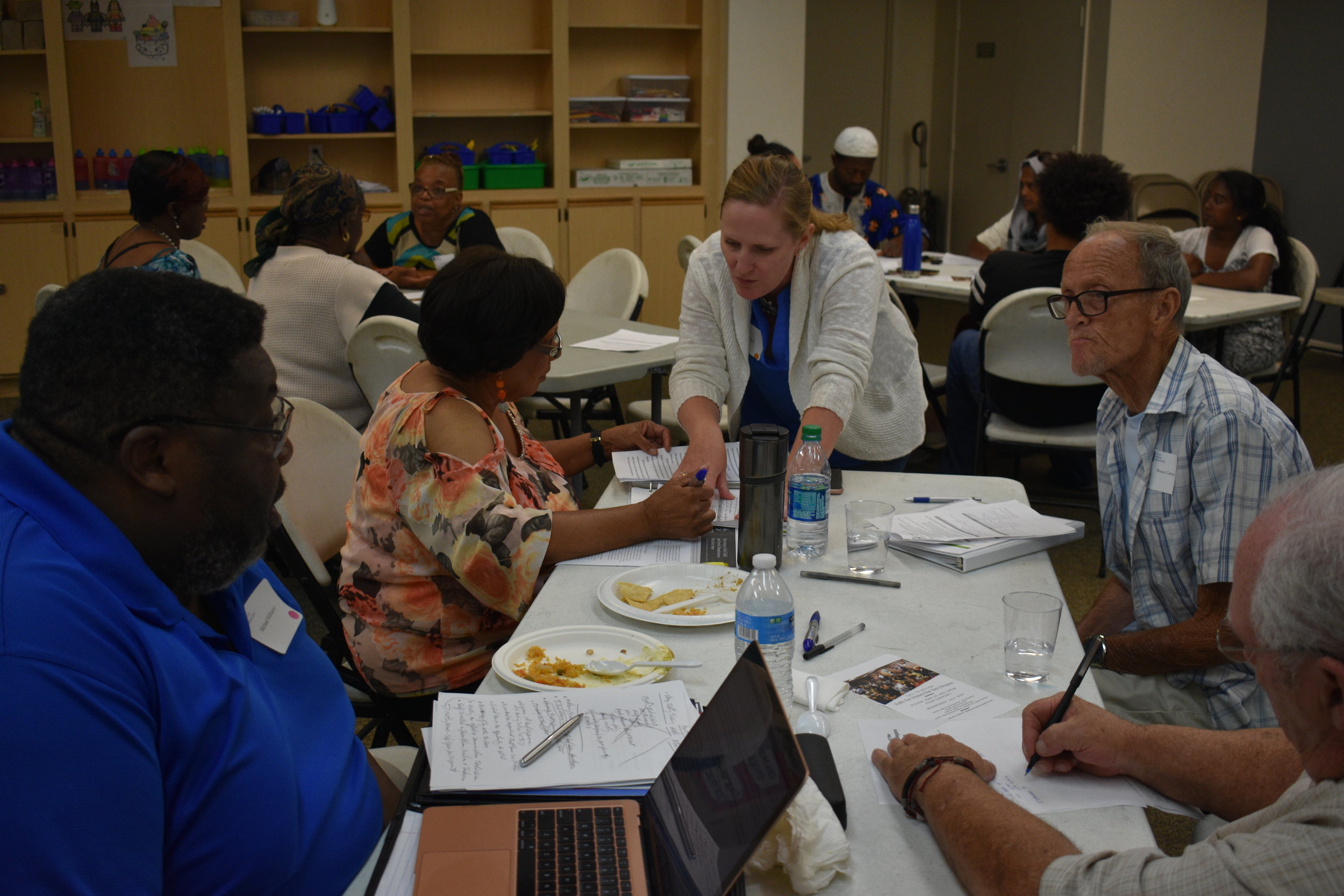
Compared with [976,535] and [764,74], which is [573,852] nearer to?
[976,535]

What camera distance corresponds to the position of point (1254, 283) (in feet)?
15.9

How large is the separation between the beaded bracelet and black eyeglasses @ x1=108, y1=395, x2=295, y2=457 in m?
0.76

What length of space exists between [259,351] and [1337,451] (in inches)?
210

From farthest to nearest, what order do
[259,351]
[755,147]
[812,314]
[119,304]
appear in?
[755,147], [812,314], [259,351], [119,304]

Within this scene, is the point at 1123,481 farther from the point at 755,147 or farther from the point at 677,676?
the point at 755,147

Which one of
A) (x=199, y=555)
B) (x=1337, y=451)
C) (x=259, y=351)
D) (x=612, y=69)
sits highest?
(x=612, y=69)

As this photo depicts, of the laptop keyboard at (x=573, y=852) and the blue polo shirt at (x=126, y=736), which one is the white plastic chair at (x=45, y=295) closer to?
the blue polo shirt at (x=126, y=736)

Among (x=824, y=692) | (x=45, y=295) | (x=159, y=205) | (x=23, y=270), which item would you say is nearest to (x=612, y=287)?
(x=159, y=205)

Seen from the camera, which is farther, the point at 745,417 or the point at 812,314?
the point at 745,417

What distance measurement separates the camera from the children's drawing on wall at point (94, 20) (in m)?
6.34

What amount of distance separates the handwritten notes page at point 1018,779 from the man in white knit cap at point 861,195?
482 centimetres

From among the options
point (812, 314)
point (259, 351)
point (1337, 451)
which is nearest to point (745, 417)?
point (812, 314)

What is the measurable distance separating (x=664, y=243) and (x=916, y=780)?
6.42 m

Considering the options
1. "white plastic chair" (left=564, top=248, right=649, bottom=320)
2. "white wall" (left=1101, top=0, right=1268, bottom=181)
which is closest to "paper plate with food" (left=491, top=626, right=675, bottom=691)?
"white plastic chair" (left=564, top=248, right=649, bottom=320)
